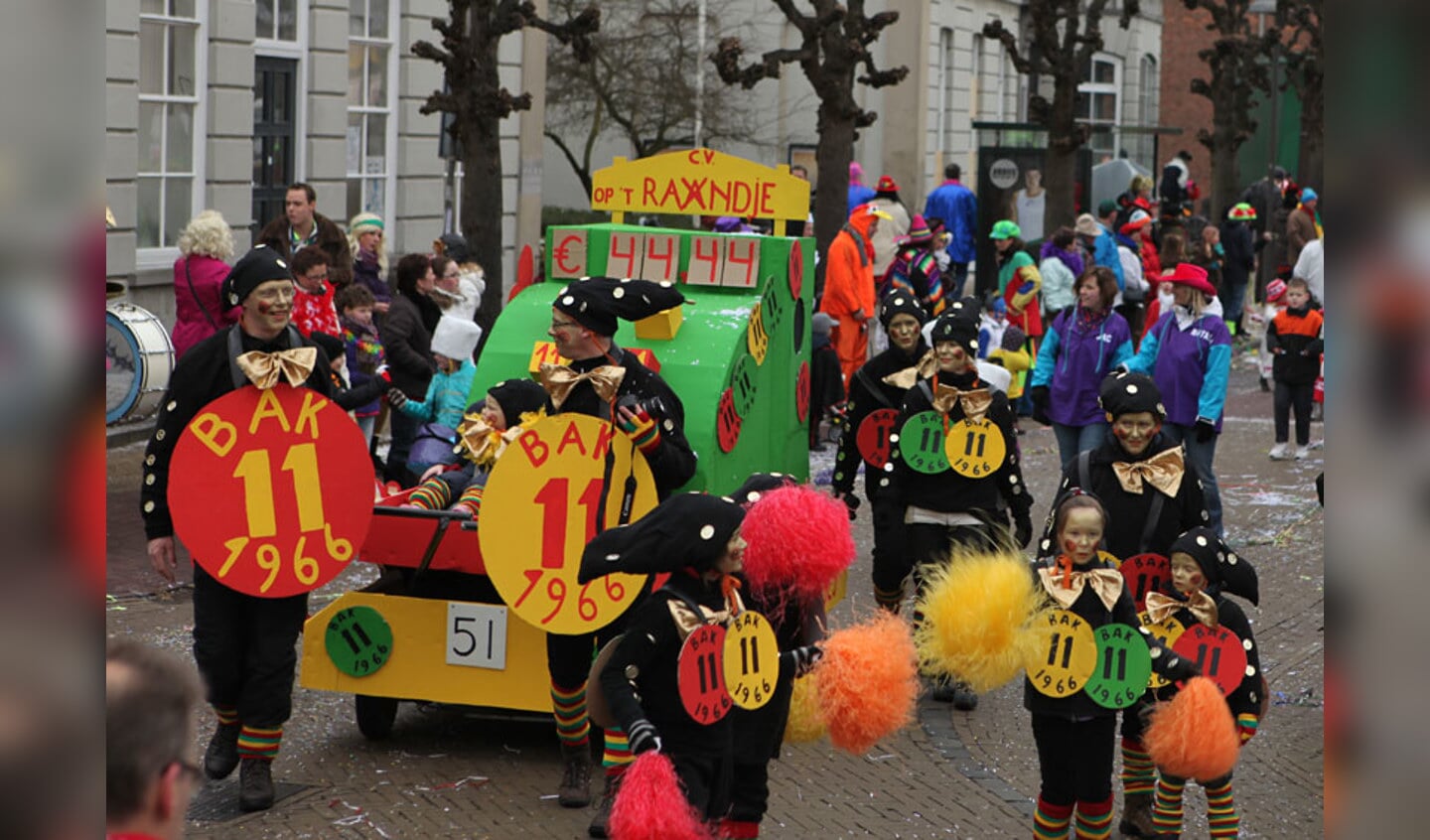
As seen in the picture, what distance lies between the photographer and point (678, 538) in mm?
4871

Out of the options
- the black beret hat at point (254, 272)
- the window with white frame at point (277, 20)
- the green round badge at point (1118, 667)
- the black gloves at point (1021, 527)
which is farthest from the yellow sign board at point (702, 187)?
the window with white frame at point (277, 20)

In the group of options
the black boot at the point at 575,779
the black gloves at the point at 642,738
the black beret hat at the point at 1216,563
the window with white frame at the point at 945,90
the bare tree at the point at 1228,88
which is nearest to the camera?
the black gloves at the point at 642,738

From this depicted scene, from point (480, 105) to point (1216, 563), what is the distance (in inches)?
438

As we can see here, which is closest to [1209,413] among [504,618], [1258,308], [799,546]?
[504,618]

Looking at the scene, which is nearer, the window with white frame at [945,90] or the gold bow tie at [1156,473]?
the gold bow tie at [1156,473]

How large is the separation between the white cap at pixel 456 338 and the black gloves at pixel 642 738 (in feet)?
17.4

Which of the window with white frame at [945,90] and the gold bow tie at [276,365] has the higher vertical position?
the window with white frame at [945,90]

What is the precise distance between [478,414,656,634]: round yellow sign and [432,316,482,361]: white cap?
345 cm

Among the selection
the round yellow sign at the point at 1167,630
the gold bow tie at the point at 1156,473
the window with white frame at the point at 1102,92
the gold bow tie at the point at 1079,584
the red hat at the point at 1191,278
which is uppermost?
the window with white frame at the point at 1102,92

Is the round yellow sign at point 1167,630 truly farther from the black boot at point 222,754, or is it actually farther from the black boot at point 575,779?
the black boot at point 222,754

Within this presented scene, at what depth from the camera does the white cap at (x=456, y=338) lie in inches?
384

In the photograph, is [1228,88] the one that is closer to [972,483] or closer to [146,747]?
[972,483]

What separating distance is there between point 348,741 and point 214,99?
443 inches

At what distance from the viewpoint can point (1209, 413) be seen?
10.6 metres
